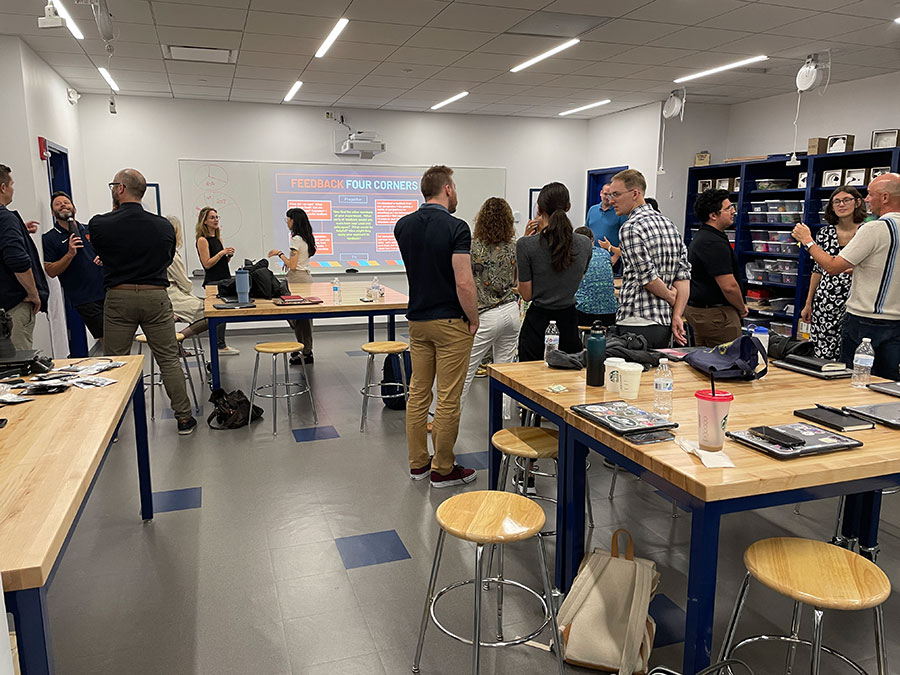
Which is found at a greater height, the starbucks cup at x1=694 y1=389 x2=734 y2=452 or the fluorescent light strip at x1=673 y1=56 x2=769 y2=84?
the fluorescent light strip at x1=673 y1=56 x2=769 y2=84

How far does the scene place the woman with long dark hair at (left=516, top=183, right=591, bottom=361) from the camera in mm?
3449

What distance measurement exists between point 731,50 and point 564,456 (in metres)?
4.77

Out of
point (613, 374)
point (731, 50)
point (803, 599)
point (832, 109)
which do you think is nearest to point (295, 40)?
point (731, 50)

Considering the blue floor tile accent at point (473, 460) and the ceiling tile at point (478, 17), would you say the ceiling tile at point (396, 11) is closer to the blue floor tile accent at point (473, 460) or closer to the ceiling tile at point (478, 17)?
the ceiling tile at point (478, 17)

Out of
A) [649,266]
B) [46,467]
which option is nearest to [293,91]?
[649,266]

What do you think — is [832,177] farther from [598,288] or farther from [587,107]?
[598,288]

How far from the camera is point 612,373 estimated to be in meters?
2.37

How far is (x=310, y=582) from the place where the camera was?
2.58 m

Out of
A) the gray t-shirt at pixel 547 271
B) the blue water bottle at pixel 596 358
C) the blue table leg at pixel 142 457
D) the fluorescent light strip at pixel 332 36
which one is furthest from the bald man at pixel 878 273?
the fluorescent light strip at pixel 332 36

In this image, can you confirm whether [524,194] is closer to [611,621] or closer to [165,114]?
[165,114]

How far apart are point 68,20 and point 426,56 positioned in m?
2.73

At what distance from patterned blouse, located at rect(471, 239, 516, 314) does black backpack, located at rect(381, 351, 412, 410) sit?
3.53ft

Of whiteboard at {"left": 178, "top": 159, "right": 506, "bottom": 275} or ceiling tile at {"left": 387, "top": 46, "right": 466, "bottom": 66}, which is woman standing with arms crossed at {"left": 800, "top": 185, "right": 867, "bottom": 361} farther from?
whiteboard at {"left": 178, "top": 159, "right": 506, "bottom": 275}

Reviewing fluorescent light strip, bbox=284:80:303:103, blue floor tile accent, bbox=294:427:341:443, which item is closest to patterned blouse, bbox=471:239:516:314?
blue floor tile accent, bbox=294:427:341:443
